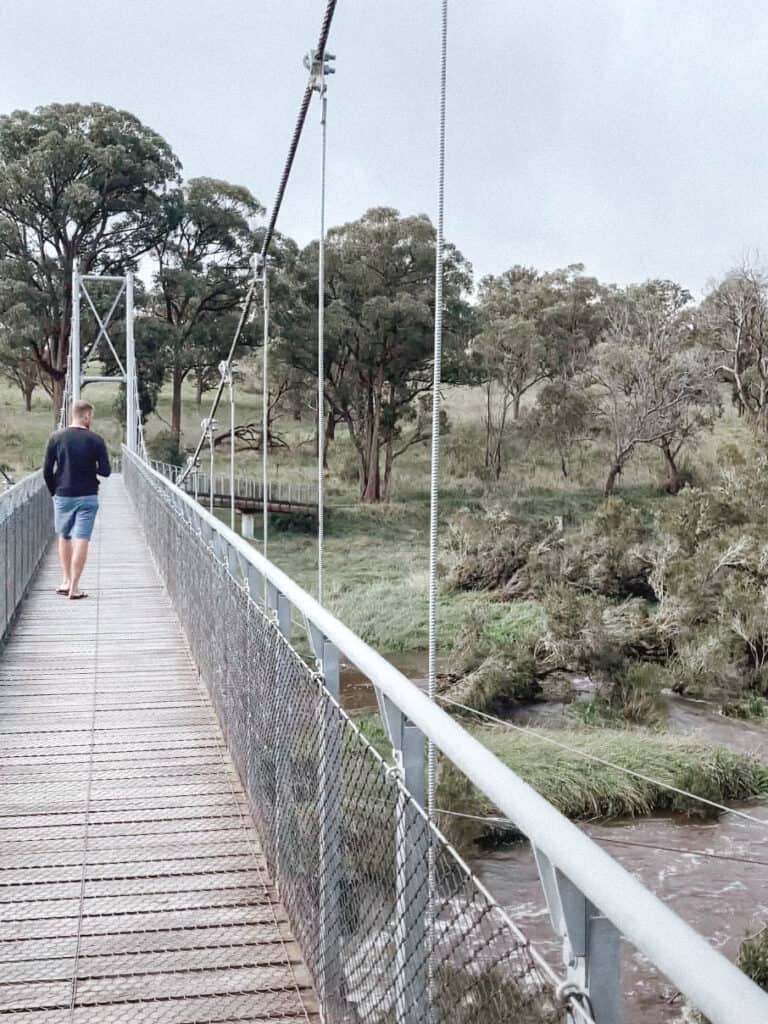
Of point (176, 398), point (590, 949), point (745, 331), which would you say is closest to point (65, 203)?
point (176, 398)

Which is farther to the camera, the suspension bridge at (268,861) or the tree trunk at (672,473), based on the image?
the tree trunk at (672,473)

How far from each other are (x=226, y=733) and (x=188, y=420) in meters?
33.6

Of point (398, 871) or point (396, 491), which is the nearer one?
point (398, 871)

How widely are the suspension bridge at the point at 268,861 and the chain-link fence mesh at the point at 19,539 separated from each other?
79 cm

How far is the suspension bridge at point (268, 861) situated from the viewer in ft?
3.66

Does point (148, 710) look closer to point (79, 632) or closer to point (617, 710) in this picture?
point (79, 632)

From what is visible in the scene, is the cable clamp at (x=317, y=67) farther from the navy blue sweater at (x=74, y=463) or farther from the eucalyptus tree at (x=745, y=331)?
the eucalyptus tree at (x=745, y=331)

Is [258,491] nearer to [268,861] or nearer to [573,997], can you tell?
[268,861]

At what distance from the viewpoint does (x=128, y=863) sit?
2988 mm

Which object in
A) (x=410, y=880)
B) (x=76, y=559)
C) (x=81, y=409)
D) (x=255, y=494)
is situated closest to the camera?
(x=410, y=880)

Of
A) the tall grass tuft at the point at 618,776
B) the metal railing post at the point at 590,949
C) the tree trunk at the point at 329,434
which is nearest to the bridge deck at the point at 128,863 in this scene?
the metal railing post at the point at 590,949

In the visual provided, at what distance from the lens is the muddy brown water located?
18.7 feet

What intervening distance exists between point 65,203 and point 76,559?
2290 centimetres

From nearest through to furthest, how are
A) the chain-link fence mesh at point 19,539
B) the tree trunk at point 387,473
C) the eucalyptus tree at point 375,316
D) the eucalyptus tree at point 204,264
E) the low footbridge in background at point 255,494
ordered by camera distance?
the chain-link fence mesh at point 19,539 → the low footbridge in background at point 255,494 → the eucalyptus tree at point 375,316 → the tree trunk at point 387,473 → the eucalyptus tree at point 204,264
